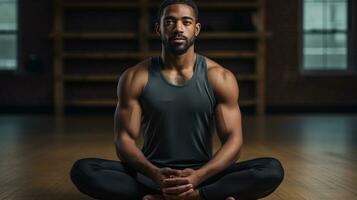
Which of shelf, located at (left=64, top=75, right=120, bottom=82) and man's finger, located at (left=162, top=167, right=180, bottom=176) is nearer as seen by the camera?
man's finger, located at (left=162, top=167, right=180, bottom=176)

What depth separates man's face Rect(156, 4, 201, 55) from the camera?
313 cm

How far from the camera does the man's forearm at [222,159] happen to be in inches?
123

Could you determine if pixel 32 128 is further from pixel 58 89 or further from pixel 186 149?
pixel 186 149

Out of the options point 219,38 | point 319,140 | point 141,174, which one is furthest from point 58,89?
point 141,174

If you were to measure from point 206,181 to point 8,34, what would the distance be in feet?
35.1

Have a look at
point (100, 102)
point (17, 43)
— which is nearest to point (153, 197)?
point (100, 102)

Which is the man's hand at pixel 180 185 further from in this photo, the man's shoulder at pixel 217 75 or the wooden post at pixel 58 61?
the wooden post at pixel 58 61

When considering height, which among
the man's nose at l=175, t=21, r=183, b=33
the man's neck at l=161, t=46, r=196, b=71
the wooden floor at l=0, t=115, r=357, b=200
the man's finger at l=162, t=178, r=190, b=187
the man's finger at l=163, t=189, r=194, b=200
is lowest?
the wooden floor at l=0, t=115, r=357, b=200

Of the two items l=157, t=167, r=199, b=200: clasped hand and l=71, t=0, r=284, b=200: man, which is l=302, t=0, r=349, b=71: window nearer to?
l=71, t=0, r=284, b=200: man

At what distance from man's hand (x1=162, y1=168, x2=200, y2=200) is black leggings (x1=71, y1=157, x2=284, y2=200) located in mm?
157

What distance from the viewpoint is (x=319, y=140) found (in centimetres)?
786

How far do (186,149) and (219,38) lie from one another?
10183mm

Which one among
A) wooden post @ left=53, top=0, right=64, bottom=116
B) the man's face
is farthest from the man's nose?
wooden post @ left=53, top=0, right=64, bottom=116

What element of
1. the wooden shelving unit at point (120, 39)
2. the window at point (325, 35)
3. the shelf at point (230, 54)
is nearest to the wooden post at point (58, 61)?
the wooden shelving unit at point (120, 39)
